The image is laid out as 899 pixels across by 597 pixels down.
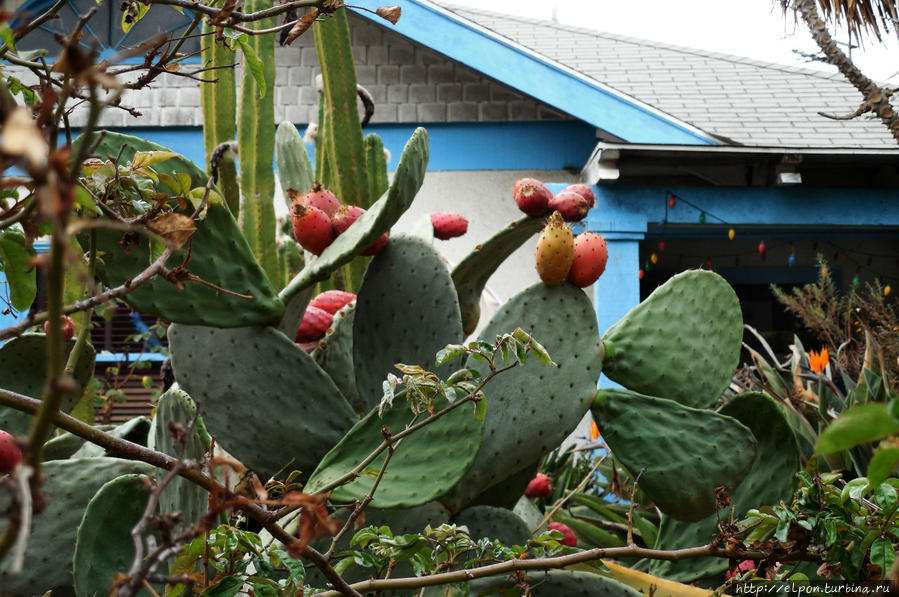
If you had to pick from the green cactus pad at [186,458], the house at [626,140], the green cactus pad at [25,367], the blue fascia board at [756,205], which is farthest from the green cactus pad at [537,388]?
the blue fascia board at [756,205]

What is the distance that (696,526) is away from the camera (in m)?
2.25

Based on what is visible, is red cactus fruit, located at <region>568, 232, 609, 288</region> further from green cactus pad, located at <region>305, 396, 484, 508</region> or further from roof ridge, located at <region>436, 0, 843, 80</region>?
roof ridge, located at <region>436, 0, 843, 80</region>

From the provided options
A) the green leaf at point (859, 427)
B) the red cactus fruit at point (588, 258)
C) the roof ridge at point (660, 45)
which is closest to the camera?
the green leaf at point (859, 427)

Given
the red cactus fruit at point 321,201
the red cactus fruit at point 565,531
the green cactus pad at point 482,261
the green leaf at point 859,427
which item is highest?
the red cactus fruit at point 321,201

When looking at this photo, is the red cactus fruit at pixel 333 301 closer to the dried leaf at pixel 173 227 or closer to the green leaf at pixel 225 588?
the green leaf at pixel 225 588

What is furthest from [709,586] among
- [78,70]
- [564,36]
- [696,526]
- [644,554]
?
[564,36]

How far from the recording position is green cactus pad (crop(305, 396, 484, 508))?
63.9 inches

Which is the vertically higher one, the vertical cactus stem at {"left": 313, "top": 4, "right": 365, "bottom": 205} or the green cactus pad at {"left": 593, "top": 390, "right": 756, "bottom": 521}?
the vertical cactus stem at {"left": 313, "top": 4, "right": 365, "bottom": 205}

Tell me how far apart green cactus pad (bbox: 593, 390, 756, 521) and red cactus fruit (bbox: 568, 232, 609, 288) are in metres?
0.32

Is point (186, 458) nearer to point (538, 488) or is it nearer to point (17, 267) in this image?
point (17, 267)

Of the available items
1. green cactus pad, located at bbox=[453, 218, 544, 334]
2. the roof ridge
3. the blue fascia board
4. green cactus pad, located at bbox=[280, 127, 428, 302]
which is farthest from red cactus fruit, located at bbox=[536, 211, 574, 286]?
the roof ridge

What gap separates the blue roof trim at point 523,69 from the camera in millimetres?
5895

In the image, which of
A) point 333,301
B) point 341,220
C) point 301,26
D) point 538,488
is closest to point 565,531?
point 538,488

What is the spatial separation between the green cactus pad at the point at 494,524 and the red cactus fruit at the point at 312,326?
66 centimetres
